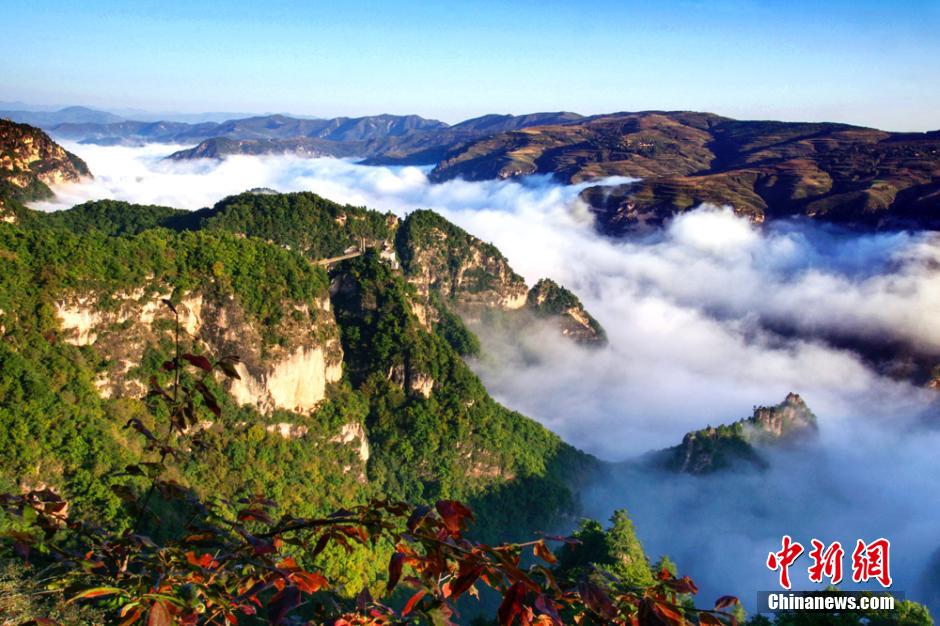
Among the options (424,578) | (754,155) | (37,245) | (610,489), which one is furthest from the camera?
(754,155)

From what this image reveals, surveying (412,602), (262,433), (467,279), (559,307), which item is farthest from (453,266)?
(412,602)

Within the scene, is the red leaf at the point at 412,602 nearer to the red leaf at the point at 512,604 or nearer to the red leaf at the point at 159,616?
the red leaf at the point at 512,604

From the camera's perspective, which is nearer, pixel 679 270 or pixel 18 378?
pixel 18 378

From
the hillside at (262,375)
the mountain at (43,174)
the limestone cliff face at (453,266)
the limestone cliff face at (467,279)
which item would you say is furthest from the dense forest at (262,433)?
the limestone cliff face at (467,279)

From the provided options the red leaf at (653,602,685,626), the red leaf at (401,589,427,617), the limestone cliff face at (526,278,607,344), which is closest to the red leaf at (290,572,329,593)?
the red leaf at (401,589,427,617)

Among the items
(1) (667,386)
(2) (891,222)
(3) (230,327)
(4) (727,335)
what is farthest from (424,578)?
(2) (891,222)

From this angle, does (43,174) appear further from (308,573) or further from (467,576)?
(467,576)

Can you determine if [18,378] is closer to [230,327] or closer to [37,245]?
[37,245]
